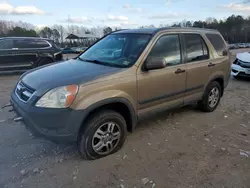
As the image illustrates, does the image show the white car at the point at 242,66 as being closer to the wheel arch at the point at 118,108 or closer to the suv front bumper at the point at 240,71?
the suv front bumper at the point at 240,71

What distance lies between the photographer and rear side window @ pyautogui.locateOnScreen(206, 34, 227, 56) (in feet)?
16.2

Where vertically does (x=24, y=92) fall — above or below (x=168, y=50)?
below

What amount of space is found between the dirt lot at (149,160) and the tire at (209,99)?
50 cm

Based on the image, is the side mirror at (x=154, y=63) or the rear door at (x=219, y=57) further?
the rear door at (x=219, y=57)

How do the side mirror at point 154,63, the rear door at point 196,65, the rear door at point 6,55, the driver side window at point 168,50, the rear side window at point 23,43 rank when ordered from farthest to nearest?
the rear side window at point 23,43 → the rear door at point 6,55 → the rear door at point 196,65 → the driver side window at point 168,50 → the side mirror at point 154,63

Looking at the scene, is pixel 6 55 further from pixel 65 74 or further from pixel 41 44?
pixel 65 74

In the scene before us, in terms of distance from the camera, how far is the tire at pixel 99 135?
10.2ft

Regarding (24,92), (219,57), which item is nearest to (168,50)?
(219,57)

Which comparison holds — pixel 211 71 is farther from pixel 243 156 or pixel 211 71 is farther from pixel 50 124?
pixel 50 124

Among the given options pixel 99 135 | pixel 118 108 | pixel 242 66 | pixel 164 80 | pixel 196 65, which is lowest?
pixel 242 66

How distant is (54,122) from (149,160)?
139cm

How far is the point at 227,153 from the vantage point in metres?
3.50

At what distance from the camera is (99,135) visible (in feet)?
10.7

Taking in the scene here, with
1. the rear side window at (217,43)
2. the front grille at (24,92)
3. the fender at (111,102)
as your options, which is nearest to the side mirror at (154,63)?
the fender at (111,102)
